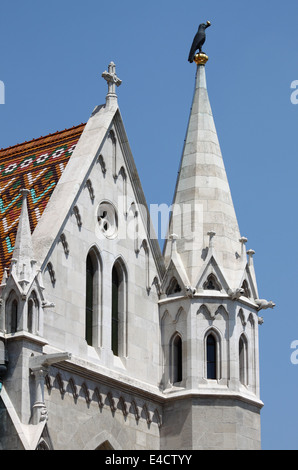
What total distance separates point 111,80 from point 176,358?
7.08m

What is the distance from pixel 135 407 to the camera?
1491 inches

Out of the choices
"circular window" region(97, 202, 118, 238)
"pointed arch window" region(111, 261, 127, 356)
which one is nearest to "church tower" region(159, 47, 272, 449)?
"pointed arch window" region(111, 261, 127, 356)

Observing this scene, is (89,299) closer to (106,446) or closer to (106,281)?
(106,281)

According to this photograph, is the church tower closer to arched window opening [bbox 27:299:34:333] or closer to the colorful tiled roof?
the colorful tiled roof

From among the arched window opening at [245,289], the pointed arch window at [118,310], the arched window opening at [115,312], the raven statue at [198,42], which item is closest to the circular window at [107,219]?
the pointed arch window at [118,310]

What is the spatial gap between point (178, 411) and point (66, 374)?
3755mm

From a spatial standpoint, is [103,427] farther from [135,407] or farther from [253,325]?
[253,325]

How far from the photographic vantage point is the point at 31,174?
4053cm

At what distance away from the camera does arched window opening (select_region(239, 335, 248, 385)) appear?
39.2 metres

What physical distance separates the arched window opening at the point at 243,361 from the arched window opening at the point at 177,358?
1.48 meters

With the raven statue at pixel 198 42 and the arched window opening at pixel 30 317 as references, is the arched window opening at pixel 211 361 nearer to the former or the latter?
the arched window opening at pixel 30 317

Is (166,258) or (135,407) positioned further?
(166,258)

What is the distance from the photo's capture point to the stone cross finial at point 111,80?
132ft

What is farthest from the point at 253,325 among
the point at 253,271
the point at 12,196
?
the point at 12,196
